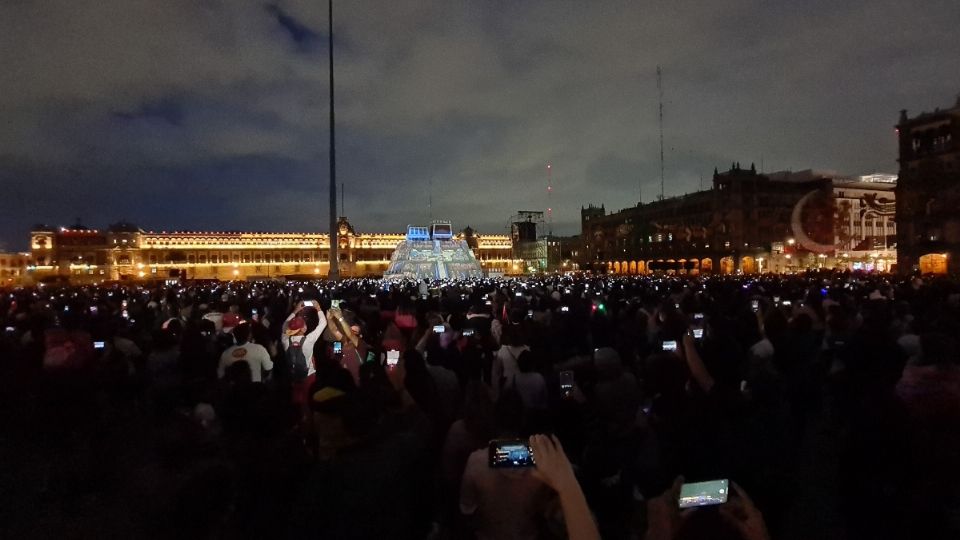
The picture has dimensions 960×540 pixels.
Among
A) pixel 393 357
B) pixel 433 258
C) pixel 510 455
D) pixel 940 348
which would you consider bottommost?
pixel 393 357

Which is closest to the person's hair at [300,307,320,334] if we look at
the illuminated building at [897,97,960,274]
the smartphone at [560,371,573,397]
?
the smartphone at [560,371,573,397]

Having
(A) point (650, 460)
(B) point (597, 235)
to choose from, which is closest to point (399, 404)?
(A) point (650, 460)

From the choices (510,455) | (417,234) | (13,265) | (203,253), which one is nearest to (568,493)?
(510,455)

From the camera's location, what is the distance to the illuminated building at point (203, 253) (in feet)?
338

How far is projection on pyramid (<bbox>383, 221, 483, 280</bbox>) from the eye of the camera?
194 feet

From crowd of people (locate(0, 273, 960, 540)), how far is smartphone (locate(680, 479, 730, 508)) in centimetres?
10

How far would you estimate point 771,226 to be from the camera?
67500 millimetres

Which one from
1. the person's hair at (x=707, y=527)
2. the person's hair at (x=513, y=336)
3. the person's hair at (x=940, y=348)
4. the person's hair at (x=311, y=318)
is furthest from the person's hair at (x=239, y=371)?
the person's hair at (x=940, y=348)

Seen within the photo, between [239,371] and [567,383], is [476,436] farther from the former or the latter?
[239,371]

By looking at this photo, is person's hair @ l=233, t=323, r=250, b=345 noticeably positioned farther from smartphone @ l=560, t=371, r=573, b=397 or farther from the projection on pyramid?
the projection on pyramid

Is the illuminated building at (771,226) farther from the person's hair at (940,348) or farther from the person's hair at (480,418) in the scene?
the person's hair at (480,418)

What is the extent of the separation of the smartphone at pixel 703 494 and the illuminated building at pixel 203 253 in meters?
102

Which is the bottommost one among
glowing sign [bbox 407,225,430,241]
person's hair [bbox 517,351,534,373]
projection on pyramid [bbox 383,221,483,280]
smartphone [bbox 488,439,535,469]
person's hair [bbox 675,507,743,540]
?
person's hair [bbox 517,351,534,373]

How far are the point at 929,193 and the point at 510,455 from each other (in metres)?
52.9
